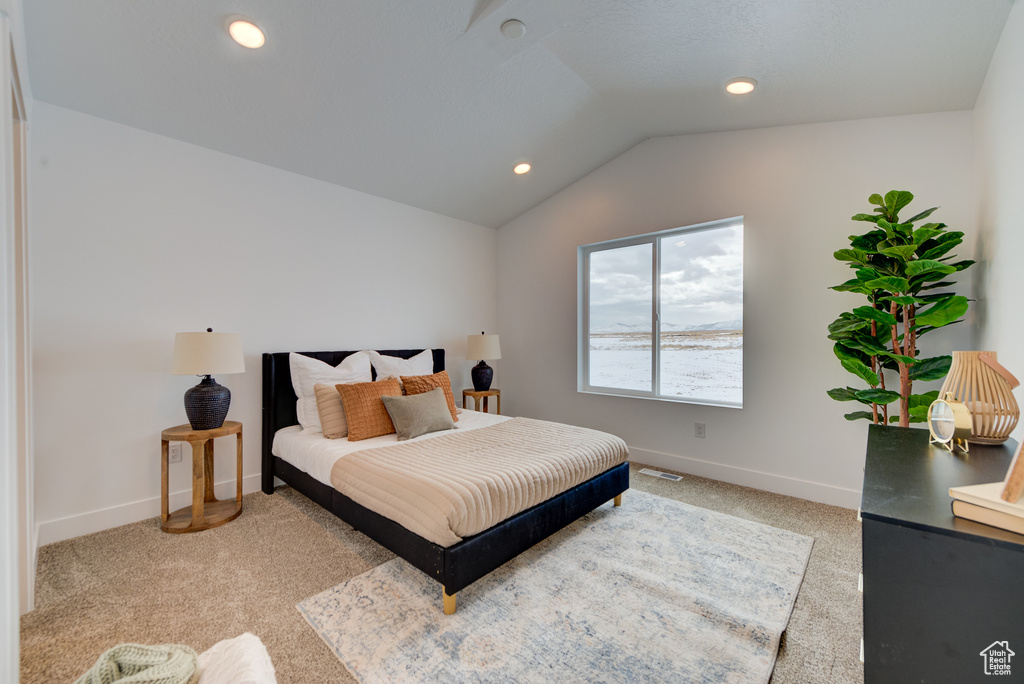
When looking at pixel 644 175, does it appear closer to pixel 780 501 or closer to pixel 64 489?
pixel 780 501

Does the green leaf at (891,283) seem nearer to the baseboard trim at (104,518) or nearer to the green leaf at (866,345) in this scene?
the green leaf at (866,345)

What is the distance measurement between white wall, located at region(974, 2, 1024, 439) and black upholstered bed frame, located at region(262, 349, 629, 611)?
5.97 feet

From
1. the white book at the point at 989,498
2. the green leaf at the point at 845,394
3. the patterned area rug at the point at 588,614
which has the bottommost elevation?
the patterned area rug at the point at 588,614

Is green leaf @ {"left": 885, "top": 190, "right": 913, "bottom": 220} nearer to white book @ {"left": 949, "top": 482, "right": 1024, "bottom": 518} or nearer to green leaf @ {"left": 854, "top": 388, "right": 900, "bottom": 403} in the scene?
green leaf @ {"left": 854, "top": 388, "right": 900, "bottom": 403}

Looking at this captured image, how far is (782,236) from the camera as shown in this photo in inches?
Answer: 121

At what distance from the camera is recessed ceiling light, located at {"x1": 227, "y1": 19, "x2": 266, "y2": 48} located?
6.75 feet

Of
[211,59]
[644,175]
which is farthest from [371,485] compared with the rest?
[644,175]

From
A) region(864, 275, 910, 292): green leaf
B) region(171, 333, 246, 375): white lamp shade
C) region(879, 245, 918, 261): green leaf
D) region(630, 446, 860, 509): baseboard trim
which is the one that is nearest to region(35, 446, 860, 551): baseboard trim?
region(630, 446, 860, 509): baseboard trim

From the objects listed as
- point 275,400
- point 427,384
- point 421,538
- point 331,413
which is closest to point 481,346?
point 427,384

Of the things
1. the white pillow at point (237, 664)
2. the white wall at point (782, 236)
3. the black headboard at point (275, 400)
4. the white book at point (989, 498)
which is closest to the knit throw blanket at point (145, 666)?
the white pillow at point (237, 664)

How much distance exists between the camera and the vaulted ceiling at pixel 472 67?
6.47ft

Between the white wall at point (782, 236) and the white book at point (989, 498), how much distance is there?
2477 mm

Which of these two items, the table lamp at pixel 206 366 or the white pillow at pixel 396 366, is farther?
the white pillow at pixel 396 366

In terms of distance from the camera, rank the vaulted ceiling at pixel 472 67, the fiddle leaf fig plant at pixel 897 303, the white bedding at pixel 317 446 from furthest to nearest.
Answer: the white bedding at pixel 317 446, the fiddle leaf fig plant at pixel 897 303, the vaulted ceiling at pixel 472 67
